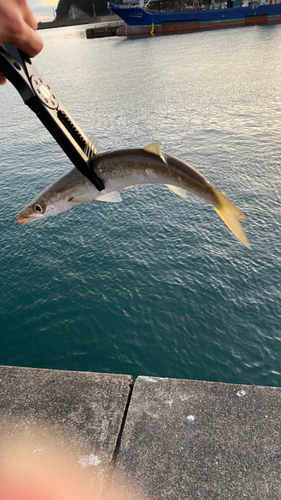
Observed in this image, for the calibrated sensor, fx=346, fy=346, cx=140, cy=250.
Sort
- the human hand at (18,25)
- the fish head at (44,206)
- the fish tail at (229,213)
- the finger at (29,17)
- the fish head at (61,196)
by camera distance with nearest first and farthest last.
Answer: the human hand at (18,25), the finger at (29,17), the fish tail at (229,213), the fish head at (61,196), the fish head at (44,206)

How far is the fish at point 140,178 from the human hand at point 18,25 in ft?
3.69

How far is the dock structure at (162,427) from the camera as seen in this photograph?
555 centimetres

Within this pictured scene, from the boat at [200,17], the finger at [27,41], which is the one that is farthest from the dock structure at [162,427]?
the boat at [200,17]

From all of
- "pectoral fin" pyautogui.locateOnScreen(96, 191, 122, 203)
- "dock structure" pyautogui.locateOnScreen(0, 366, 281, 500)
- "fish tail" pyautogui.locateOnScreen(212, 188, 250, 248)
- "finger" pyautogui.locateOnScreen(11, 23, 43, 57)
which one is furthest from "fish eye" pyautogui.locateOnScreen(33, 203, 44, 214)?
"dock structure" pyautogui.locateOnScreen(0, 366, 281, 500)

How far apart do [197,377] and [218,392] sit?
4.10 meters

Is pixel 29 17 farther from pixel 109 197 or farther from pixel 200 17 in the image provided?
pixel 200 17

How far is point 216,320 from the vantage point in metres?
12.4

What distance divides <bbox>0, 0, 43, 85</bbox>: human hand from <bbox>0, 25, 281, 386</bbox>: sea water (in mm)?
9984

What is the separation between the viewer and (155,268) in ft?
49.2

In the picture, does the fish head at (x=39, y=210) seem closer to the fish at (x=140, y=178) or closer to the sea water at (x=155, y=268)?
the fish at (x=140, y=178)

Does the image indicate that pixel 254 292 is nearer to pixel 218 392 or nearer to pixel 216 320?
pixel 216 320

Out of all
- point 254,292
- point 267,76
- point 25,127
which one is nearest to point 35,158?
point 25,127

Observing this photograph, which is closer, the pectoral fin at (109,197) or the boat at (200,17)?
the pectoral fin at (109,197)

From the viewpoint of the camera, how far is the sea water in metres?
11.7
